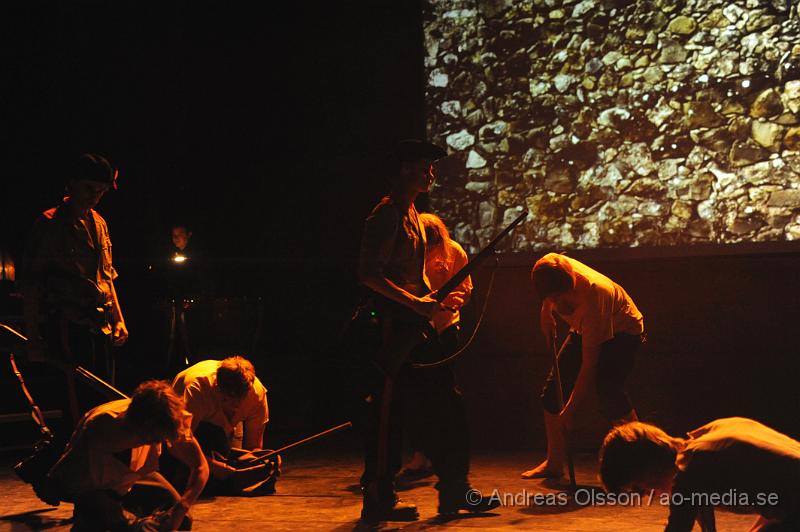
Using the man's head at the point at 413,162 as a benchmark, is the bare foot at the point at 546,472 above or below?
below

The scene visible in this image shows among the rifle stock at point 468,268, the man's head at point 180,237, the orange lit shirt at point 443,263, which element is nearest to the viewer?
the rifle stock at point 468,268

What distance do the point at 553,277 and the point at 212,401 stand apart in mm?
1751

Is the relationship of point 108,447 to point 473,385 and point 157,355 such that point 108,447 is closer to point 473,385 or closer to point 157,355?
point 473,385

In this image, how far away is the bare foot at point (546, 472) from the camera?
16.2 ft

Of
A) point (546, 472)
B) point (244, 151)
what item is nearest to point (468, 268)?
point (546, 472)

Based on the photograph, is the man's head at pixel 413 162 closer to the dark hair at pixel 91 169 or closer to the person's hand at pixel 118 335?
the dark hair at pixel 91 169

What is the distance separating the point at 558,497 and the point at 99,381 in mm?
2181

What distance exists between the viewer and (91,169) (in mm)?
4301

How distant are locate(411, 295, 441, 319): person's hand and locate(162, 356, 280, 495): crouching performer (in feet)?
Result: 3.18

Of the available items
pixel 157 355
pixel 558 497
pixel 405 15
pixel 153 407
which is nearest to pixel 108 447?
pixel 153 407

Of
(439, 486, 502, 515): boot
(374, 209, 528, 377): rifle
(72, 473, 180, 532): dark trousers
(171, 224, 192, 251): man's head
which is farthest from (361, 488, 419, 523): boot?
(171, 224, 192, 251): man's head

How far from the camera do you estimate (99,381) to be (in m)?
4.22

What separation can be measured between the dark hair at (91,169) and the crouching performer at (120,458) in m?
1.17

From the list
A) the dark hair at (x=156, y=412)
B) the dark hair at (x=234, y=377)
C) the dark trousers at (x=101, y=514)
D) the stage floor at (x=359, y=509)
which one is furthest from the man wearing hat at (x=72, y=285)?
the dark hair at (x=156, y=412)
